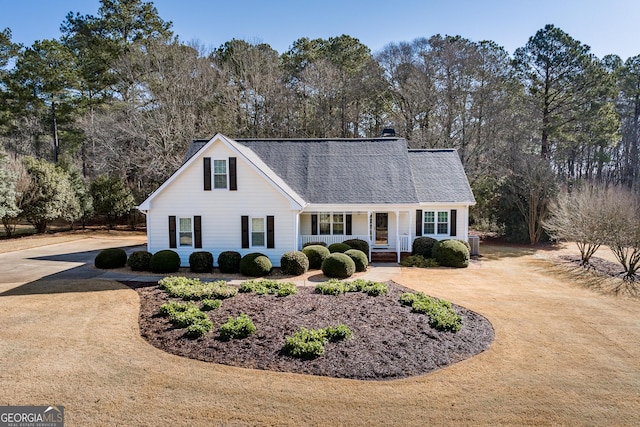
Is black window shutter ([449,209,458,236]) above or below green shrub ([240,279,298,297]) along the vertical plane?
above

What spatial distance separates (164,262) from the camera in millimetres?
16453

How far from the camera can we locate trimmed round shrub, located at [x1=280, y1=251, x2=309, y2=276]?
53.5ft

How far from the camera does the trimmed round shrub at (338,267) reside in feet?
52.2

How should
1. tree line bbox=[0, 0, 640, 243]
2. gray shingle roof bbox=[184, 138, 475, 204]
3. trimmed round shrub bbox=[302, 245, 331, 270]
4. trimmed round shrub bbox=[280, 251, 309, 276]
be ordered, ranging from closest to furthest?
trimmed round shrub bbox=[280, 251, 309, 276]
trimmed round shrub bbox=[302, 245, 331, 270]
gray shingle roof bbox=[184, 138, 475, 204]
tree line bbox=[0, 0, 640, 243]

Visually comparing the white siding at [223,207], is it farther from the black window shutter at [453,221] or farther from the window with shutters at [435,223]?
the black window shutter at [453,221]

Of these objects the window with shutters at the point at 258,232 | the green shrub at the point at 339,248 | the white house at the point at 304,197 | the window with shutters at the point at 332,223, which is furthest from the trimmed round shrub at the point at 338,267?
the window with shutters at the point at 332,223

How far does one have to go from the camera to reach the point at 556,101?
30.9 m

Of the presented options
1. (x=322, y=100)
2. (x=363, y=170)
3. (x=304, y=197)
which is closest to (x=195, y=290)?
(x=304, y=197)

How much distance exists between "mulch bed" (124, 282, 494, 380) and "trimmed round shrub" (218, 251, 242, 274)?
4159 millimetres

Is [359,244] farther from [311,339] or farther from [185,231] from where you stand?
[311,339]

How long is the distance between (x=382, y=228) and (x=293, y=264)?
23.5 ft

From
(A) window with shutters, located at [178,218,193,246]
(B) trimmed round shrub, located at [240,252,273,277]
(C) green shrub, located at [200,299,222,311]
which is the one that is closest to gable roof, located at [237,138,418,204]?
(B) trimmed round shrub, located at [240,252,273,277]

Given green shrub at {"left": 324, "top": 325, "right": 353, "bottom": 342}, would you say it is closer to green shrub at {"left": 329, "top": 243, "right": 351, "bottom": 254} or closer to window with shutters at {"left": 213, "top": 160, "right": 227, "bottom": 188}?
green shrub at {"left": 329, "top": 243, "right": 351, "bottom": 254}

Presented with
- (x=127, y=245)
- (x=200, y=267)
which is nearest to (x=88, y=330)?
(x=200, y=267)
